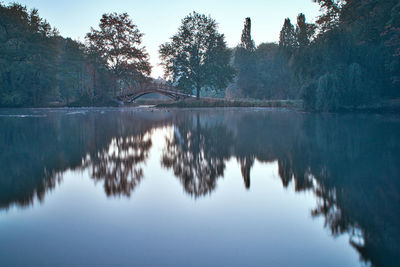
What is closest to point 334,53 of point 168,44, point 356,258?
point 168,44

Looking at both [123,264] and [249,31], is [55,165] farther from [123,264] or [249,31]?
[249,31]

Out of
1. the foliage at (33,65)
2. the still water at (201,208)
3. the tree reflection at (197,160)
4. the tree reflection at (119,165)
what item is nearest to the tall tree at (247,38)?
the foliage at (33,65)

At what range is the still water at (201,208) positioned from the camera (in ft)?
10.9

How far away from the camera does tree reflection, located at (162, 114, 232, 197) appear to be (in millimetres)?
6191

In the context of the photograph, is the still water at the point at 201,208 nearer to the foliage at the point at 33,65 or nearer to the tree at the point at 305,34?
the tree at the point at 305,34

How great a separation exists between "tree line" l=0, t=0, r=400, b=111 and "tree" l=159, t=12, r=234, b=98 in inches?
5.4

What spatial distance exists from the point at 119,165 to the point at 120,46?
46129 millimetres

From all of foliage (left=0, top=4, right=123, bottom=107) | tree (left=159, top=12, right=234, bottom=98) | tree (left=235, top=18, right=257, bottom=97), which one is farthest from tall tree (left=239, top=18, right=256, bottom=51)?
foliage (left=0, top=4, right=123, bottom=107)

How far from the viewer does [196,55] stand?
151 ft

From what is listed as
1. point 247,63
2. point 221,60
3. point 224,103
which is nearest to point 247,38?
point 247,63

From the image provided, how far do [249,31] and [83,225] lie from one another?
57.6 meters

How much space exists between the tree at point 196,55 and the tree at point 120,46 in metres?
6.47

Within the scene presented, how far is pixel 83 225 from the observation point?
411 centimetres

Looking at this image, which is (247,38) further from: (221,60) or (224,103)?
(224,103)
